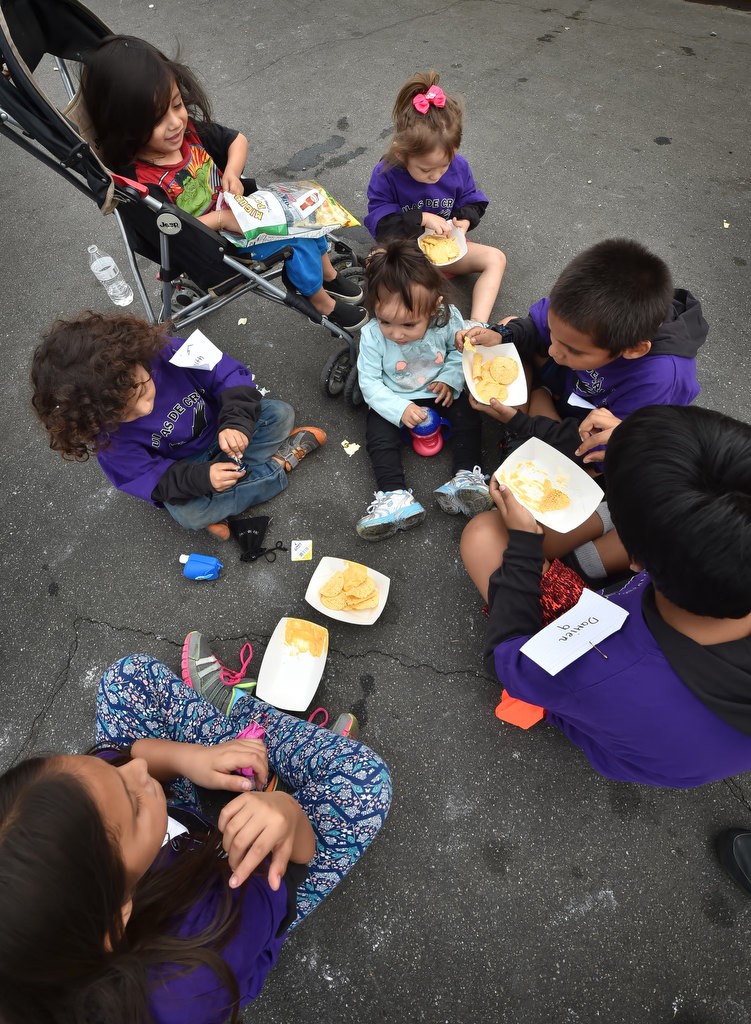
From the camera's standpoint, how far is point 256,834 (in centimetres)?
119

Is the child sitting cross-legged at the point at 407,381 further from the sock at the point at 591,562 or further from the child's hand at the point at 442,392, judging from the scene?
the sock at the point at 591,562

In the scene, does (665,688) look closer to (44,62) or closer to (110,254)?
(110,254)

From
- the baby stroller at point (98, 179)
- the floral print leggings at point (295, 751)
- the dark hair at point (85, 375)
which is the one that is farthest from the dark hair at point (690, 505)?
the baby stroller at point (98, 179)

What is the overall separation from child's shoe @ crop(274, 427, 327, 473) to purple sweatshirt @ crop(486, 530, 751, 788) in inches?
53.7

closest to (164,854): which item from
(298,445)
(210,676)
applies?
(210,676)

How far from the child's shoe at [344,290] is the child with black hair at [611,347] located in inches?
Result: 45.0

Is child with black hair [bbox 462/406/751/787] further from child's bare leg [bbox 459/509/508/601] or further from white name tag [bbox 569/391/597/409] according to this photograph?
white name tag [bbox 569/391/597/409]

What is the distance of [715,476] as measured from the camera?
40.1 inches

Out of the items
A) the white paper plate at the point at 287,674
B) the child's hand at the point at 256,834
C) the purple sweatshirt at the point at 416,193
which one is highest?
the purple sweatshirt at the point at 416,193

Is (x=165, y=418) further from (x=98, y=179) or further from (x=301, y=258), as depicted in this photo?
(x=301, y=258)

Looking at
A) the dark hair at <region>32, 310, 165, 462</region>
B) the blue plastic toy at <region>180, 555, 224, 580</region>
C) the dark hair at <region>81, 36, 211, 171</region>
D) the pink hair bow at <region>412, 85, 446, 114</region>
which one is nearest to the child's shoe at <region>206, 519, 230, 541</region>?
the blue plastic toy at <region>180, 555, 224, 580</region>

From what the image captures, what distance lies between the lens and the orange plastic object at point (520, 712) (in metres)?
1.82

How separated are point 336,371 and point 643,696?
1994 mm

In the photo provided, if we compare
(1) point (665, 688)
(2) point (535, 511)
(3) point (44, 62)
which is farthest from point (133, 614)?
(3) point (44, 62)
